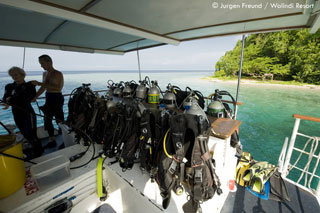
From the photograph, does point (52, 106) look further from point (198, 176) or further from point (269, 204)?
point (269, 204)

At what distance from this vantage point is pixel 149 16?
1.70 meters

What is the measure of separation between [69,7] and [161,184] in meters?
1.99

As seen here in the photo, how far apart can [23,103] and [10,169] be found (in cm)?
122

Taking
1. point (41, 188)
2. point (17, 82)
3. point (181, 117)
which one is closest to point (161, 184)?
point (181, 117)

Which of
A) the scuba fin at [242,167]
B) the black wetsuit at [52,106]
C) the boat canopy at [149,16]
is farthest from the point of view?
the black wetsuit at [52,106]

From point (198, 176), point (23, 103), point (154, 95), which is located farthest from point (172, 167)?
point (23, 103)

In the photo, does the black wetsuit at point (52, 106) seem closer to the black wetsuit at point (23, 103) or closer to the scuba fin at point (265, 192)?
the black wetsuit at point (23, 103)

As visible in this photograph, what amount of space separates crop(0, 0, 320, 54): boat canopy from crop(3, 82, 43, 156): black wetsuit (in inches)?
35.7

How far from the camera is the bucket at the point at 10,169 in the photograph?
3.35ft

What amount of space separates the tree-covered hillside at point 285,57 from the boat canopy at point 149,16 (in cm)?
2457

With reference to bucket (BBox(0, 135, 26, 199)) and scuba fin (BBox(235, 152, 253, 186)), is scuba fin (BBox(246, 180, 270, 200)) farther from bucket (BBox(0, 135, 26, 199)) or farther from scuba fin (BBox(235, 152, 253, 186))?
bucket (BBox(0, 135, 26, 199))

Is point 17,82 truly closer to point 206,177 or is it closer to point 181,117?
point 181,117

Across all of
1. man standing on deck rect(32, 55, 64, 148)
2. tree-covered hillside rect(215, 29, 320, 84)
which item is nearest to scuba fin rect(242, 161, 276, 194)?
man standing on deck rect(32, 55, 64, 148)

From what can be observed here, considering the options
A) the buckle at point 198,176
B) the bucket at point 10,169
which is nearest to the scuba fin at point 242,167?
the buckle at point 198,176
